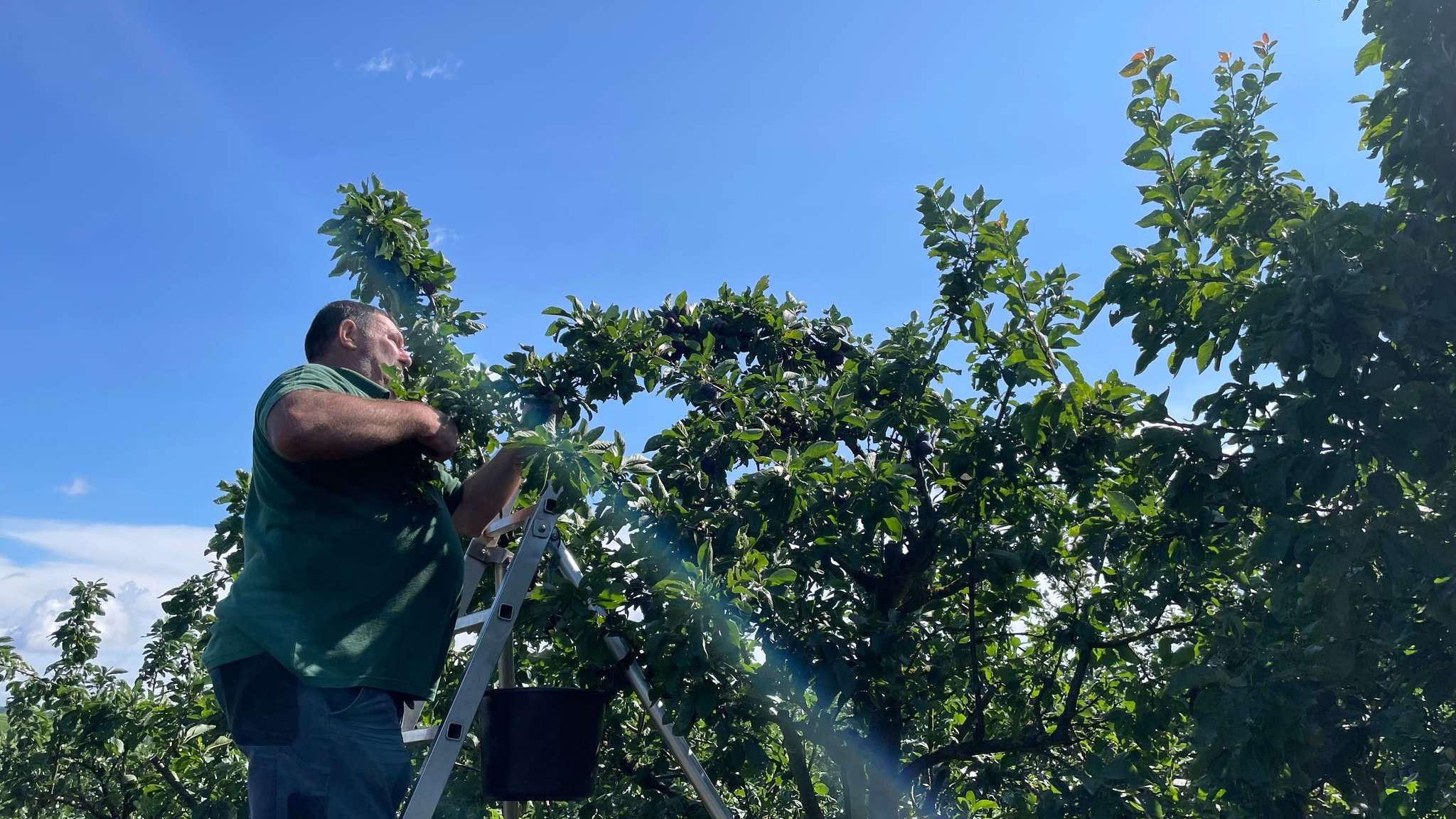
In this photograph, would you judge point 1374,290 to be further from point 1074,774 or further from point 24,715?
point 24,715

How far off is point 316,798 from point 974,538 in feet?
8.88

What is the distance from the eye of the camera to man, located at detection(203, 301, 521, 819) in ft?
6.70

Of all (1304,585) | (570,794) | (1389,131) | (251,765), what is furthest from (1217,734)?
(251,765)

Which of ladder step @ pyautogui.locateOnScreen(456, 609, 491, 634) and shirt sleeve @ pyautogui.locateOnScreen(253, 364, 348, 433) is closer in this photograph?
shirt sleeve @ pyautogui.locateOnScreen(253, 364, 348, 433)

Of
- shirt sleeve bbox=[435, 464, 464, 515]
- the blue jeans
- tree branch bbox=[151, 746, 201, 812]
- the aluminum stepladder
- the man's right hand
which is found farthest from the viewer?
tree branch bbox=[151, 746, 201, 812]

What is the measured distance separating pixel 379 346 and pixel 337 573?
72 cm

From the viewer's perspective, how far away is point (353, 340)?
8.63ft

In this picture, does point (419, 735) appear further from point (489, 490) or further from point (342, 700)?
point (489, 490)

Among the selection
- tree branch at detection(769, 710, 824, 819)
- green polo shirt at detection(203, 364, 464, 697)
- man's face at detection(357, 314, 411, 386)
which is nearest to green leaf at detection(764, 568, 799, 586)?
green polo shirt at detection(203, 364, 464, 697)

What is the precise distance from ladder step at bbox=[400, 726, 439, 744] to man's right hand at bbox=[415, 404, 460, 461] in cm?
80

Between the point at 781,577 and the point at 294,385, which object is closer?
the point at 294,385

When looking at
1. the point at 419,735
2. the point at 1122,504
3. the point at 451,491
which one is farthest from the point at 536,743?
the point at 1122,504

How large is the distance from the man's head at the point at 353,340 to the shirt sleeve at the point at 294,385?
0.27 metres

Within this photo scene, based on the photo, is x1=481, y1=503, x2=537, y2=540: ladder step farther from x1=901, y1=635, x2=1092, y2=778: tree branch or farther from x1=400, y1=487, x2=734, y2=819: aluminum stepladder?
x1=901, y1=635, x2=1092, y2=778: tree branch
